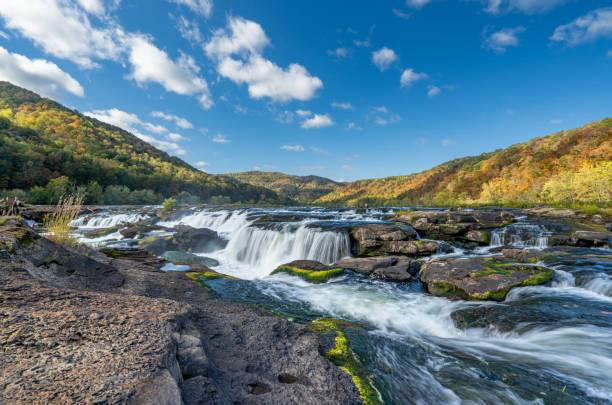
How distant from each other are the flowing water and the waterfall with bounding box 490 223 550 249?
274 cm

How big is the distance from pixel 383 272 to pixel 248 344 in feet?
25.9

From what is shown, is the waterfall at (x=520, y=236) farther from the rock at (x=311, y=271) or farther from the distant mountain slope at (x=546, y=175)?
the distant mountain slope at (x=546, y=175)

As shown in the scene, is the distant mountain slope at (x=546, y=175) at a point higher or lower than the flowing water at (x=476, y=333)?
higher

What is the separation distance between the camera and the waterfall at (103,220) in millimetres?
27062

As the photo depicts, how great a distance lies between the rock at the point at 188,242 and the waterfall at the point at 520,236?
61.1 ft

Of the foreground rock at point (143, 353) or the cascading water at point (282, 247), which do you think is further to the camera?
the cascading water at point (282, 247)

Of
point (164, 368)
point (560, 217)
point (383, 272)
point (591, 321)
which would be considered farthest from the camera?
point (560, 217)

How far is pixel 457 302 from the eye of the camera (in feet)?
23.9

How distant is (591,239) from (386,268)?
12.4m

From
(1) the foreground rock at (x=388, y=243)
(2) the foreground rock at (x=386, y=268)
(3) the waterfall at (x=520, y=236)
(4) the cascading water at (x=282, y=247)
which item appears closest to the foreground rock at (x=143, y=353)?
(2) the foreground rock at (x=386, y=268)

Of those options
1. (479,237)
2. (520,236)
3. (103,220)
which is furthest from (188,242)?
(520,236)

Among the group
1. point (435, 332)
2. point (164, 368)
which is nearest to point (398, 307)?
point (435, 332)

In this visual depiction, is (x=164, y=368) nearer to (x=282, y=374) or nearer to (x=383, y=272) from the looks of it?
(x=282, y=374)

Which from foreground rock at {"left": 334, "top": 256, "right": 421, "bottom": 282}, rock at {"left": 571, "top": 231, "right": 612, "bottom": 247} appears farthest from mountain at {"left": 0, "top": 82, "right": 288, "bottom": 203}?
rock at {"left": 571, "top": 231, "right": 612, "bottom": 247}
